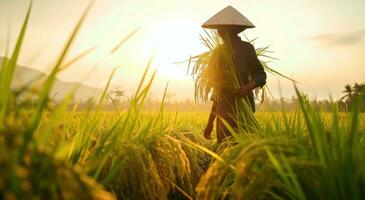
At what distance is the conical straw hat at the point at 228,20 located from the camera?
15.6 feet

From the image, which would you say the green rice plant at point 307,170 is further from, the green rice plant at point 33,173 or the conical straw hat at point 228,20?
the conical straw hat at point 228,20

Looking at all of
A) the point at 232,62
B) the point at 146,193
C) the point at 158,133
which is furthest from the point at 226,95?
the point at 146,193

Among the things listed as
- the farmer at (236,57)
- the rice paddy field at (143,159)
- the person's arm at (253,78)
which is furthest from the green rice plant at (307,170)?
the farmer at (236,57)

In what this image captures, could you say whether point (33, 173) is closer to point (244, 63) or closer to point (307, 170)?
point (307, 170)

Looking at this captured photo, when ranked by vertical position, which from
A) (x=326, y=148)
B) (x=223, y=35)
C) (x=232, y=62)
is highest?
(x=223, y=35)

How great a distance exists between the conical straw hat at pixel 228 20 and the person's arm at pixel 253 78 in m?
0.27

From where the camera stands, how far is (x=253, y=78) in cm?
465

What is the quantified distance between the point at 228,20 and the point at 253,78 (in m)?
0.67

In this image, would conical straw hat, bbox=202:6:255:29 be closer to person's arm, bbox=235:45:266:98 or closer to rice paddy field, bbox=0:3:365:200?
person's arm, bbox=235:45:266:98

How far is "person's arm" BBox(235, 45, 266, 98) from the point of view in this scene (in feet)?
14.4

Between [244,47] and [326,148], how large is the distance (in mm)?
3101

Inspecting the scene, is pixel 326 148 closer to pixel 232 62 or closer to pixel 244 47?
pixel 232 62

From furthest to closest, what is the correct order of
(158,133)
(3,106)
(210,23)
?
(210,23) → (158,133) → (3,106)

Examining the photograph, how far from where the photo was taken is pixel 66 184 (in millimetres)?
1103
